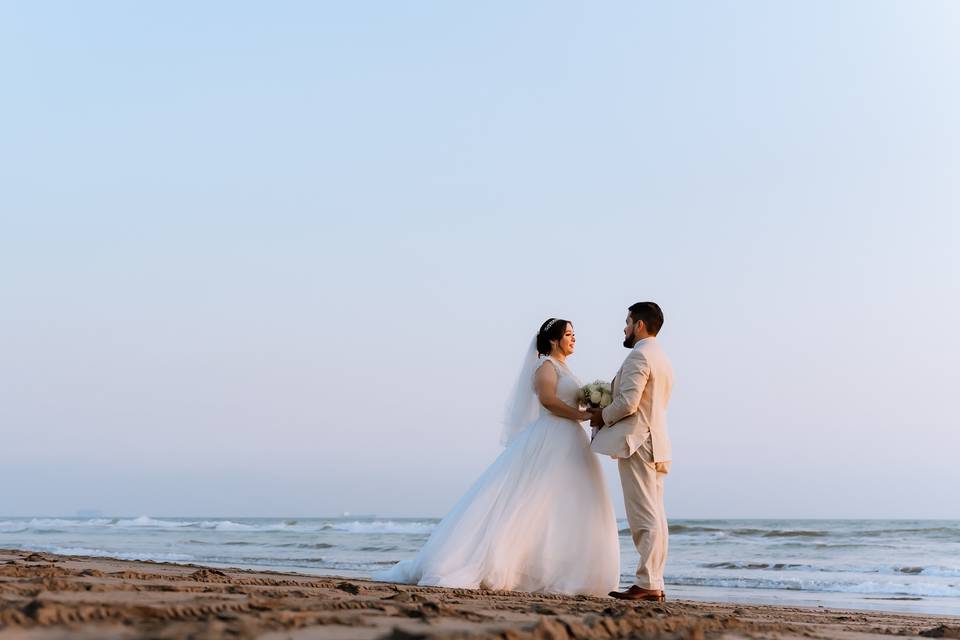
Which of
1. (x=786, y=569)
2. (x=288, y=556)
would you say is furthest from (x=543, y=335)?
(x=288, y=556)

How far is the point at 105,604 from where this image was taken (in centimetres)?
336

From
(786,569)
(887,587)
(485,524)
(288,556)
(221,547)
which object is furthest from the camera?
(221,547)

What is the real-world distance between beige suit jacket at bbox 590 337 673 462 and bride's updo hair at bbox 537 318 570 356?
31.6 inches

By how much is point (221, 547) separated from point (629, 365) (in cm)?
1570

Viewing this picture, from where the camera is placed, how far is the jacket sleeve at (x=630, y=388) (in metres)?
6.73

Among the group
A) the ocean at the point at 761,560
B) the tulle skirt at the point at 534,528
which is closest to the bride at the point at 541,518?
the tulle skirt at the point at 534,528

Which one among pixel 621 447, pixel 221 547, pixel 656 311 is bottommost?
pixel 221 547

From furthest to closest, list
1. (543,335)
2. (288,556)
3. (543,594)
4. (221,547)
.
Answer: (221,547) → (288,556) → (543,335) → (543,594)

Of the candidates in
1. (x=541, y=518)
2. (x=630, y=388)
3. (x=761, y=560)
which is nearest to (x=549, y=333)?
(x=630, y=388)

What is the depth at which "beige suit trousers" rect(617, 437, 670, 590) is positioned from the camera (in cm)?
670

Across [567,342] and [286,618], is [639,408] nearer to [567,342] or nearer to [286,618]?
[567,342]

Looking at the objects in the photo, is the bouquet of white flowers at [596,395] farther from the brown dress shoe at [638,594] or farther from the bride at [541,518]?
the brown dress shoe at [638,594]

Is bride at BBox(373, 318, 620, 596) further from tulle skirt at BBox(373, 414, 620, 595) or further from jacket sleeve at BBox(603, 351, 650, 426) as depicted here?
jacket sleeve at BBox(603, 351, 650, 426)

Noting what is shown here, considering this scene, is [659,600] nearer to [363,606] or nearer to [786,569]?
[363,606]
